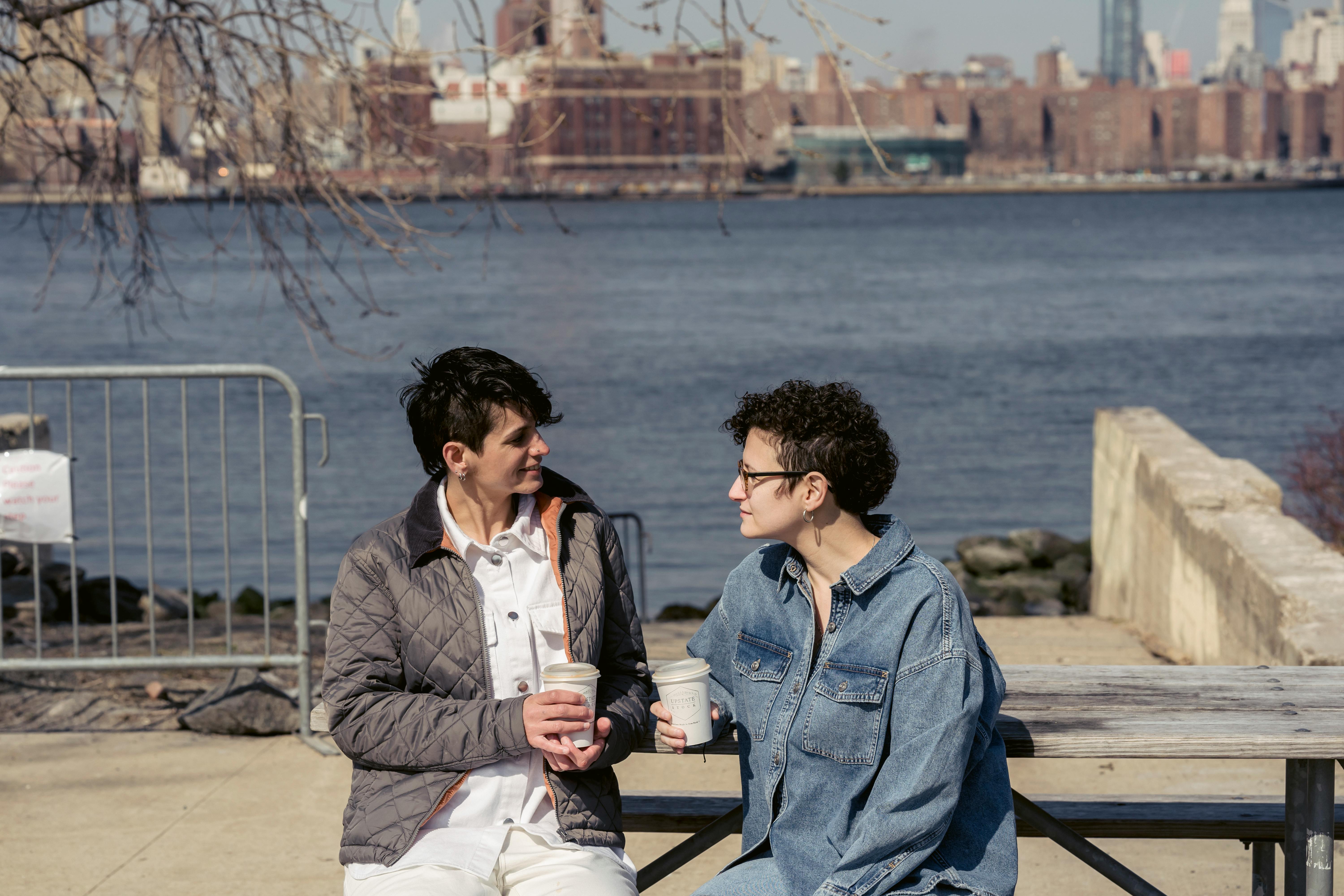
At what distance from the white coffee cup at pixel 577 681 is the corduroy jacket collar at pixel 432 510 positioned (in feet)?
1.16

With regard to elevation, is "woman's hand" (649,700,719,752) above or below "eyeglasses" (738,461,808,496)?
below

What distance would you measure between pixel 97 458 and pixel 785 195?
463 ft

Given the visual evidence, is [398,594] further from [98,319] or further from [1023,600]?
[98,319]

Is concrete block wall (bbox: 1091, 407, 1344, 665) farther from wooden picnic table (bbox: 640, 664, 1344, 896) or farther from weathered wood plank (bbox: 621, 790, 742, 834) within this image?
weathered wood plank (bbox: 621, 790, 742, 834)

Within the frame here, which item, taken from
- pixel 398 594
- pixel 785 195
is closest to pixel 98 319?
pixel 398 594

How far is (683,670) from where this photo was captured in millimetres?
2605

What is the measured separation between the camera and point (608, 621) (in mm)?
2930

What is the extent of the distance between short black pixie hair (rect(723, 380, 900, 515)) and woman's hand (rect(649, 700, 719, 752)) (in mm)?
469

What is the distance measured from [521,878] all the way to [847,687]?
0.75m

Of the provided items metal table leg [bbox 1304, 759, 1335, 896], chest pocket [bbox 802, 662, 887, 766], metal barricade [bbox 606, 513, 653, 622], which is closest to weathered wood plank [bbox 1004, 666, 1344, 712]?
metal table leg [bbox 1304, 759, 1335, 896]

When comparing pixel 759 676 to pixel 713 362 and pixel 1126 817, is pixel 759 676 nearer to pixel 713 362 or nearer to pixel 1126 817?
pixel 1126 817

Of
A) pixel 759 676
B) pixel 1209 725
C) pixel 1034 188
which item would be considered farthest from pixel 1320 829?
pixel 1034 188

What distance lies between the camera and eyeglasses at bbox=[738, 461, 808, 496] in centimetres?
262

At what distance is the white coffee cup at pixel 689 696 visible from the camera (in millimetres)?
2607
